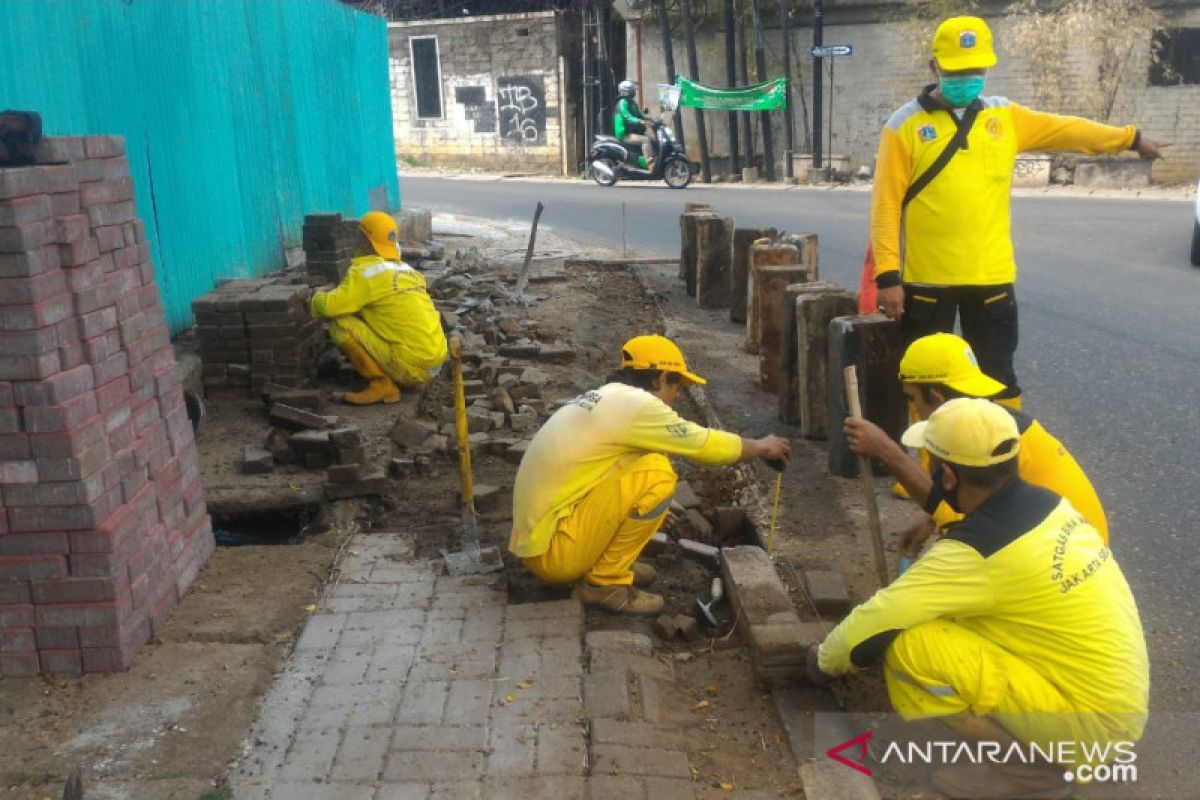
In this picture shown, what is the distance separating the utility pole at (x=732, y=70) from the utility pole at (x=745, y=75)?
164 millimetres

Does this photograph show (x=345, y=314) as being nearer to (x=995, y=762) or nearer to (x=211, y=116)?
(x=211, y=116)

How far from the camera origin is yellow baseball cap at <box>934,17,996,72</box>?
457 cm

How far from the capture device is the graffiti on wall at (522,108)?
90.5ft

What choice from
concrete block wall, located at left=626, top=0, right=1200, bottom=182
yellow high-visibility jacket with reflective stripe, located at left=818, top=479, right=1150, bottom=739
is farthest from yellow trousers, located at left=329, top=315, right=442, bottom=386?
concrete block wall, located at left=626, top=0, right=1200, bottom=182

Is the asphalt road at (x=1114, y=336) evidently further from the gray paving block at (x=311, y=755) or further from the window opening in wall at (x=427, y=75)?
the window opening in wall at (x=427, y=75)

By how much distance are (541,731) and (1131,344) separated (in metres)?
6.37

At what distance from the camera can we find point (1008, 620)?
121 inches

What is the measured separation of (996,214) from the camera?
483 centimetres

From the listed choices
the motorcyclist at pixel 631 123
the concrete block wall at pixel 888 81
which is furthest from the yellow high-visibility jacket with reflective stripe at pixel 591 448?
the motorcyclist at pixel 631 123

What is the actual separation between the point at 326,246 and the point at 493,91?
20730mm

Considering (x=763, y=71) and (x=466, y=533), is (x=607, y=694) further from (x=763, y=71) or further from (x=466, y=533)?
(x=763, y=71)

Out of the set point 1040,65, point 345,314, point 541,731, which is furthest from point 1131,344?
point 1040,65

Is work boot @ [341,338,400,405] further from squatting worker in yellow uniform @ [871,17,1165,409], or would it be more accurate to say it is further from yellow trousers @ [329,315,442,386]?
squatting worker in yellow uniform @ [871,17,1165,409]

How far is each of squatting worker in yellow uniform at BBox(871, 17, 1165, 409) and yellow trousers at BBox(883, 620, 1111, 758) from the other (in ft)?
6.28
